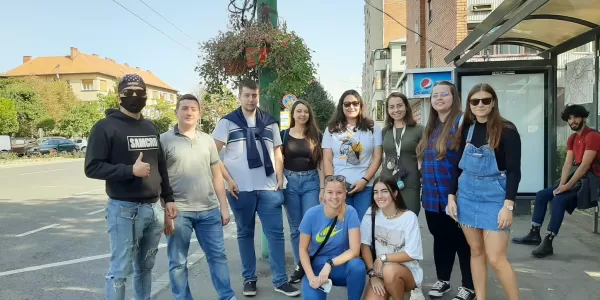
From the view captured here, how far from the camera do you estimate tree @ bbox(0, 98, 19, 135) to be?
36.0 metres

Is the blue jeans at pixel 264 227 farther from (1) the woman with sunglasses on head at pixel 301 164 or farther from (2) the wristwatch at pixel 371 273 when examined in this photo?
(2) the wristwatch at pixel 371 273

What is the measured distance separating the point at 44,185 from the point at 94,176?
13.7 meters

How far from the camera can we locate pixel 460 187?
367 centimetres

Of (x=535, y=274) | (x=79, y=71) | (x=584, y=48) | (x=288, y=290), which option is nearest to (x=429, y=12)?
(x=584, y=48)

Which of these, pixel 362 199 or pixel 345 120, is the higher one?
pixel 345 120

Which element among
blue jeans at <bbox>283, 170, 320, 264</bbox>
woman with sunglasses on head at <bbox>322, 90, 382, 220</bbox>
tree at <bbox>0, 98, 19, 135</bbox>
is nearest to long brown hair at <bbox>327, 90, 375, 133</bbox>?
woman with sunglasses on head at <bbox>322, 90, 382, 220</bbox>

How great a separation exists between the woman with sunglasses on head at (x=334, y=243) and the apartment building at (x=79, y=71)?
2752 inches

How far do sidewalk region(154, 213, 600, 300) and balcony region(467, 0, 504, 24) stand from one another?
40.9ft

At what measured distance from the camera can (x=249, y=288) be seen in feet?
14.6

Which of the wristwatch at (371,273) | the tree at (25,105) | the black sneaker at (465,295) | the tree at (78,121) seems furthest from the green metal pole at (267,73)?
the tree at (78,121)

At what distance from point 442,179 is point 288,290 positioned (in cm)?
175

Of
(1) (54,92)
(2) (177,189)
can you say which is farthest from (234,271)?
(1) (54,92)

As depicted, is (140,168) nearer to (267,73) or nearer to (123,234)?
(123,234)

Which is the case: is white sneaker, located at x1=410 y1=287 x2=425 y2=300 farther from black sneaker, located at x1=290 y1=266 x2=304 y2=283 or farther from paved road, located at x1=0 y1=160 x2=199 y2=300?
paved road, located at x1=0 y1=160 x2=199 y2=300
